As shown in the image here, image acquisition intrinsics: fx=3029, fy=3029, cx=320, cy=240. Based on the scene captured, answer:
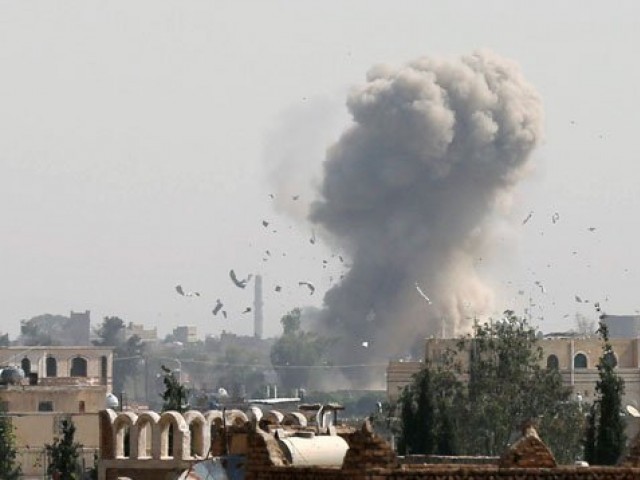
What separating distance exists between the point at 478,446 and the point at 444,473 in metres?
62.4

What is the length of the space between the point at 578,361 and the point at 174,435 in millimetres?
84496

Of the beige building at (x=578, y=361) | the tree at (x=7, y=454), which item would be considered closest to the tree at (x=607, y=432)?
the tree at (x=7, y=454)

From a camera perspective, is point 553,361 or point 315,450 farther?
point 553,361

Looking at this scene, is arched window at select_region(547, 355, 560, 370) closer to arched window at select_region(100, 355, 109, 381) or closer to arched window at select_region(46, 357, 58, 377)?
arched window at select_region(46, 357, 58, 377)

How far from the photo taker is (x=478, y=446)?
84375 mm

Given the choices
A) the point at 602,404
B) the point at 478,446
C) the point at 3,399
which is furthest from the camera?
the point at 3,399

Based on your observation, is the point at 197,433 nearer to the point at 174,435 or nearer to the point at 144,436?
the point at 174,435

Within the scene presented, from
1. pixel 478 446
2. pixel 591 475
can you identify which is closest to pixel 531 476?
pixel 591 475

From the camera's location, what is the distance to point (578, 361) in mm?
130125

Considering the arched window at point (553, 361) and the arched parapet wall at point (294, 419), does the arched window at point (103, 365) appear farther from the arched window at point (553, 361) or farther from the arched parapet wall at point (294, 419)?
the arched parapet wall at point (294, 419)

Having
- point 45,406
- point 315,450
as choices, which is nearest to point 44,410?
point 45,406

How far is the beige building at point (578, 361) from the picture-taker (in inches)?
4894

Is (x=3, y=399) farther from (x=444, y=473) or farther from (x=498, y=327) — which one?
(x=444, y=473)

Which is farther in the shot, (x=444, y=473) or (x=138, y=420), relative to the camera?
(x=138, y=420)
